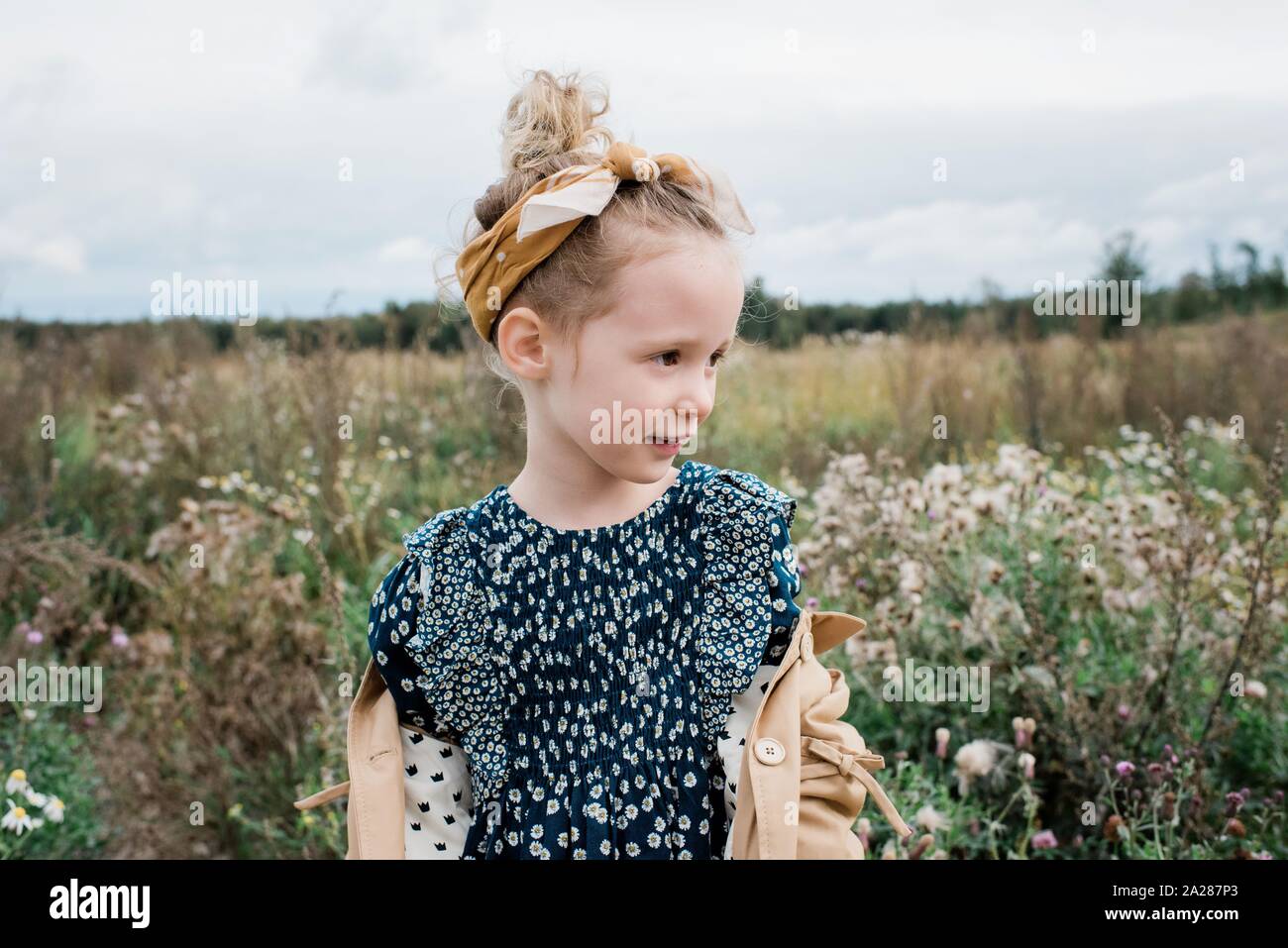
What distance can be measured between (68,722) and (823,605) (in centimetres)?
267

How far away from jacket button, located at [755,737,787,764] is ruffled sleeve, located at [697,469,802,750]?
0.36ft

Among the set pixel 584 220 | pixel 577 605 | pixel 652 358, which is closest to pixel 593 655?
pixel 577 605

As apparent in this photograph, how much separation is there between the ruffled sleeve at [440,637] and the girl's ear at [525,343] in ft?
1.04

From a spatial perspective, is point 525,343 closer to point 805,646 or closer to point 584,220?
point 584,220

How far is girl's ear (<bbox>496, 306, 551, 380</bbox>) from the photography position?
1.95 m

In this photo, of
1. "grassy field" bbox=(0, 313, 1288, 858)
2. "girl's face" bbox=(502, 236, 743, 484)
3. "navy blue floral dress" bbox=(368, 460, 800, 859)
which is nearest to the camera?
"girl's face" bbox=(502, 236, 743, 484)

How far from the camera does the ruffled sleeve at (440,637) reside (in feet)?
6.67

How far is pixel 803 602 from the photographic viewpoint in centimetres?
400

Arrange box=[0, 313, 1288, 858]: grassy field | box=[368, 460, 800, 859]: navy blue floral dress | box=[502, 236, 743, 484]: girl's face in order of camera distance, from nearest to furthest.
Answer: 1. box=[502, 236, 743, 484]: girl's face
2. box=[368, 460, 800, 859]: navy blue floral dress
3. box=[0, 313, 1288, 858]: grassy field

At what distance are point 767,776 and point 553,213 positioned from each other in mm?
980

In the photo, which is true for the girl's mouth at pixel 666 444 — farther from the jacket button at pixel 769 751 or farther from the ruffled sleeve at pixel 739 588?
the jacket button at pixel 769 751

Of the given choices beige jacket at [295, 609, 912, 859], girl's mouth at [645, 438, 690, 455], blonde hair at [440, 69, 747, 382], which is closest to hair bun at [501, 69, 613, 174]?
blonde hair at [440, 69, 747, 382]

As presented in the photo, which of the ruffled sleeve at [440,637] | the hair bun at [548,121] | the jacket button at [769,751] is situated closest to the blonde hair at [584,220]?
the hair bun at [548,121]

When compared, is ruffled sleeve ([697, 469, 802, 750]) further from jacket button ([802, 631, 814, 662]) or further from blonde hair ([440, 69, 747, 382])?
blonde hair ([440, 69, 747, 382])
